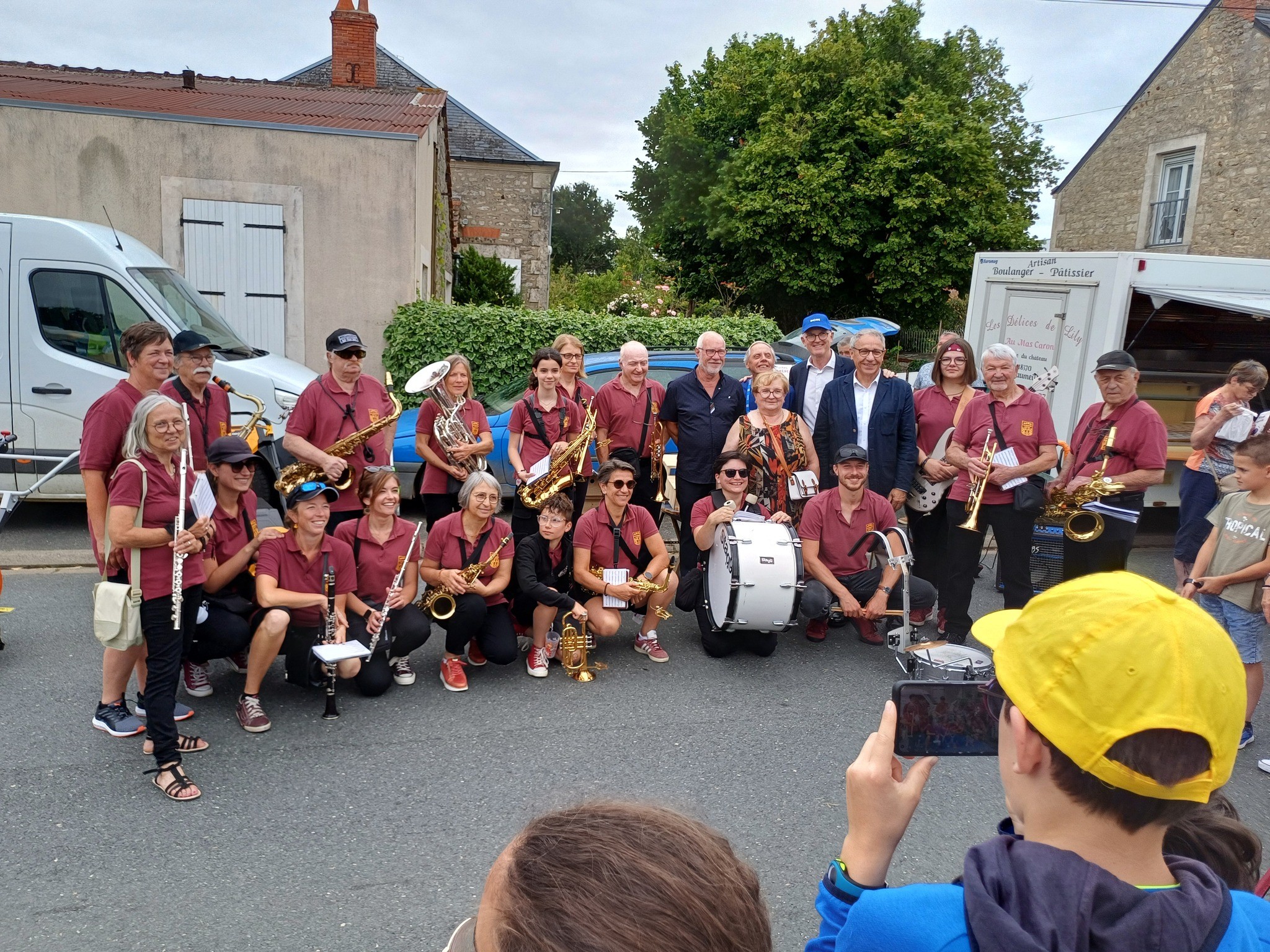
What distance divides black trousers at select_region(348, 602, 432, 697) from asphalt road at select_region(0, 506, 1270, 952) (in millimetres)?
114

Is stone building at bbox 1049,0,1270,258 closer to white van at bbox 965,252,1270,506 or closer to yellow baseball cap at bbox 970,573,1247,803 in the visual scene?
white van at bbox 965,252,1270,506

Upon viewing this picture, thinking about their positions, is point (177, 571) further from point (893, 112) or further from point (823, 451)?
point (893, 112)

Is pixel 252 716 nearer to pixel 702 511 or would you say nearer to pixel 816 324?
pixel 702 511

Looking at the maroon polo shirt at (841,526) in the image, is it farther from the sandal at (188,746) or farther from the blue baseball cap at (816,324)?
the sandal at (188,746)

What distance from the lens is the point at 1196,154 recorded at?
1912cm

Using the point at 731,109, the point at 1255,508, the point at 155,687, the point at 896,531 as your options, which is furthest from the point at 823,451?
the point at 731,109

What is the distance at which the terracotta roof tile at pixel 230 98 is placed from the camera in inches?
486

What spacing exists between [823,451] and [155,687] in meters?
4.61

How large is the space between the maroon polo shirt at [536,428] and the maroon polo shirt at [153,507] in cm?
291

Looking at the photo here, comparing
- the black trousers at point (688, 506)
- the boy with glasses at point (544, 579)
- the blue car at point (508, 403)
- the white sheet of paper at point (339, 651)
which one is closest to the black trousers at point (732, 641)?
the black trousers at point (688, 506)

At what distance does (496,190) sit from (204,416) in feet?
86.4

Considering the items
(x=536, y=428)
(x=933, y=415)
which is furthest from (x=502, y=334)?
(x=933, y=415)

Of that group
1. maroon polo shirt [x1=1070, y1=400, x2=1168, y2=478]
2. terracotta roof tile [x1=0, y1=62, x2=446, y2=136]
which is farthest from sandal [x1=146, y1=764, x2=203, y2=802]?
terracotta roof tile [x1=0, y1=62, x2=446, y2=136]

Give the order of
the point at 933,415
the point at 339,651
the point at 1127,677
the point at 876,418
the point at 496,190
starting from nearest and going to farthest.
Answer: the point at 1127,677 < the point at 339,651 < the point at 876,418 < the point at 933,415 < the point at 496,190
